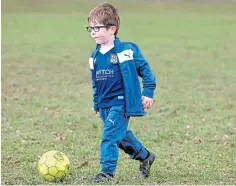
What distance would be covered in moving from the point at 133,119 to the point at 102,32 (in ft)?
12.8

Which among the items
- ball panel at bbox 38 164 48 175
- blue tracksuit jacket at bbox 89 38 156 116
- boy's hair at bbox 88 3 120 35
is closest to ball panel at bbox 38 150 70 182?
ball panel at bbox 38 164 48 175

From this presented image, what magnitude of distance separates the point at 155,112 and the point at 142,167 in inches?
164

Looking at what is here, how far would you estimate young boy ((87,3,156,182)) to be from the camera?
5531 millimetres

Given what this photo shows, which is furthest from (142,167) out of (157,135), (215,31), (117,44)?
(215,31)

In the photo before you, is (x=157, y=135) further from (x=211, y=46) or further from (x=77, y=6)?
(x=77, y=6)

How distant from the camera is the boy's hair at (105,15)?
5.61 metres

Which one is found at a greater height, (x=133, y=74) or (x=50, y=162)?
(x=133, y=74)

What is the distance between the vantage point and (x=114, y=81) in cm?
558

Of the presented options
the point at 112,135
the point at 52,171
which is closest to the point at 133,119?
the point at 112,135

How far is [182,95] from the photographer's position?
38.3ft

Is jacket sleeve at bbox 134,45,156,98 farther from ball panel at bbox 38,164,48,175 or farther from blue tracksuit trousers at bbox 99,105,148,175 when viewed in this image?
ball panel at bbox 38,164,48,175

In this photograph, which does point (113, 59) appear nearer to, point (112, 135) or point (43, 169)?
point (112, 135)

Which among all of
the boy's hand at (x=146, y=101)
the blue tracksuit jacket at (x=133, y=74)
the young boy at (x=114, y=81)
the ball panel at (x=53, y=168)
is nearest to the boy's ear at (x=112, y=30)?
the young boy at (x=114, y=81)

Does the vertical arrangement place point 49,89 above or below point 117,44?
below
